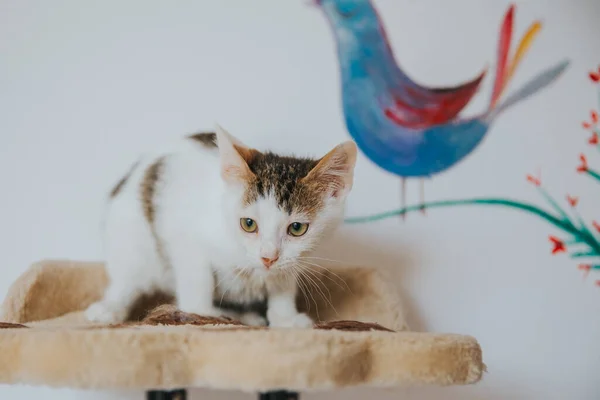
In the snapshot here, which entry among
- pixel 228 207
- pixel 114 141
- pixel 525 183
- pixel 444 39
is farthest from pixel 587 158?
pixel 114 141

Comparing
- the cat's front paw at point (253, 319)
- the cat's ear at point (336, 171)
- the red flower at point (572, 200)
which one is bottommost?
the cat's front paw at point (253, 319)

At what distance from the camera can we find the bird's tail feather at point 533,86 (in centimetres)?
152

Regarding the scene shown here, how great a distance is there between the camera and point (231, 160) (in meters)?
1.01

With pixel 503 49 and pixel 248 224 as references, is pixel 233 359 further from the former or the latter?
pixel 503 49

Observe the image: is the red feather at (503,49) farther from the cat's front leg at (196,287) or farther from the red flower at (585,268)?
the cat's front leg at (196,287)

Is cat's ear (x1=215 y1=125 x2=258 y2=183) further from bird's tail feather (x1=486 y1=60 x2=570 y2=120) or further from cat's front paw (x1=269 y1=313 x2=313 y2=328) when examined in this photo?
bird's tail feather (x1=486 y1=60 x2=570 y2=120)

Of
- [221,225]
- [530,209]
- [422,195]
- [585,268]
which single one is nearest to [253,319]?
[221,225]

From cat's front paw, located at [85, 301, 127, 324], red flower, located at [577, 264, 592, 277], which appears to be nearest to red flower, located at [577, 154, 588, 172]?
red flower, located at [577, 264, 592, 277]

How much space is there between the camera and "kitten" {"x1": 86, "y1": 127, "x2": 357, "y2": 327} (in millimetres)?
990

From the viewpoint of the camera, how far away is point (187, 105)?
148 cm

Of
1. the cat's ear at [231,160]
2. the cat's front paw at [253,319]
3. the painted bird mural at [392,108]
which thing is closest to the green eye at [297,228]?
the cat's ear at [231,160]

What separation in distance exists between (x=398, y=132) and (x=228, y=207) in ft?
2.10

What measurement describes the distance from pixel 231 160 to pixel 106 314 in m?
0.40

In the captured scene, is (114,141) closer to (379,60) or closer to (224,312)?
(224,312)
